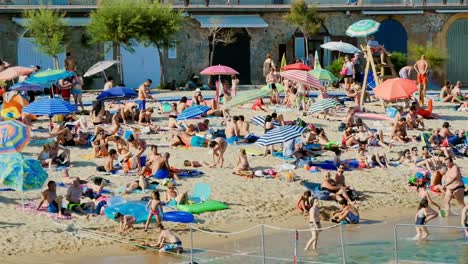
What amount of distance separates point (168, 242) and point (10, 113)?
9.57m

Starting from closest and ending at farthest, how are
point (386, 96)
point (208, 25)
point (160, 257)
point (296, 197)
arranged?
1. point (160, 257)
2. point (296, 197)
3. point (386, 96)
4. point (208, 25)

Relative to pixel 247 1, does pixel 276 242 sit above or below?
below

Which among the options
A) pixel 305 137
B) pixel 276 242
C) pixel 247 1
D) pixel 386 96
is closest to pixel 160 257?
pixel 276 242

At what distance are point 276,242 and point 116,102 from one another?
42.5 feet

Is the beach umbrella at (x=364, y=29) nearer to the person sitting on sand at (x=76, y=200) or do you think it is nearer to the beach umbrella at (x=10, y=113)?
the beach umbrella at (x=10, y=113)

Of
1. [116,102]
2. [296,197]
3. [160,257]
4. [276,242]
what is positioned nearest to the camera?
[160,257]

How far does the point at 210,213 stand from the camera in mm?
20969

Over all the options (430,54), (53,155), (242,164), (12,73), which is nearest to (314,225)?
(242,164)

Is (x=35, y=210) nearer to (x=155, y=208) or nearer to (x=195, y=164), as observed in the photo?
(x=155, y=208)

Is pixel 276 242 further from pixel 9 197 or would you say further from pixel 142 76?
pixel 142 76

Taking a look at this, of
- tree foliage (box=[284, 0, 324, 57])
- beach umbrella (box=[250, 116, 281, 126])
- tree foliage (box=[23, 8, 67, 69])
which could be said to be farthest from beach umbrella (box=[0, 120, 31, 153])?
tree foliage (box=[284, 0, 324, 57])

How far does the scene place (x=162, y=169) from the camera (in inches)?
891

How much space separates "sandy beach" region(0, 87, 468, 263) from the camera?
18672mm

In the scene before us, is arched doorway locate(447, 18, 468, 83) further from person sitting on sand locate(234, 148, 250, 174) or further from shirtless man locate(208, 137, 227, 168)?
person sitting on sand locate(234, 148, 250, 174)
